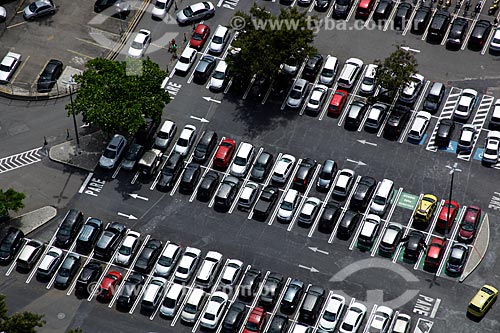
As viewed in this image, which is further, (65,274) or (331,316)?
(65,274)

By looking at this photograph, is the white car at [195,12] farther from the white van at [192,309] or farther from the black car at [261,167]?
the white van at [192,309]

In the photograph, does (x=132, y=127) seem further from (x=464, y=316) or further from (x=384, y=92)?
(x=464, y=316)

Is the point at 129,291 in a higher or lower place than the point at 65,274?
higher

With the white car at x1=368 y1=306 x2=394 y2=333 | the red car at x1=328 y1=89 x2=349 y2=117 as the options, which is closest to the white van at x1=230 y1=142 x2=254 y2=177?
the red car at x1=328 y1=89 x2=349 y2=117

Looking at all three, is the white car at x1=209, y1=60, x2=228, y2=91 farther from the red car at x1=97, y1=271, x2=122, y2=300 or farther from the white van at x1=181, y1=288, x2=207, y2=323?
the white van at x1=181, y1=288, x2=207, y2=323

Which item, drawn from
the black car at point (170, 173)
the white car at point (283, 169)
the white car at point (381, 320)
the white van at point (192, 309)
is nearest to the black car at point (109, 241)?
the black car at point (170, 173)

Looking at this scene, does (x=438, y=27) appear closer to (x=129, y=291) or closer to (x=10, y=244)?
(x=129, y=291)

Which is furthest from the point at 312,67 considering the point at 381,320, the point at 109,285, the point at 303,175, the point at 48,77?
the point at 109,285
